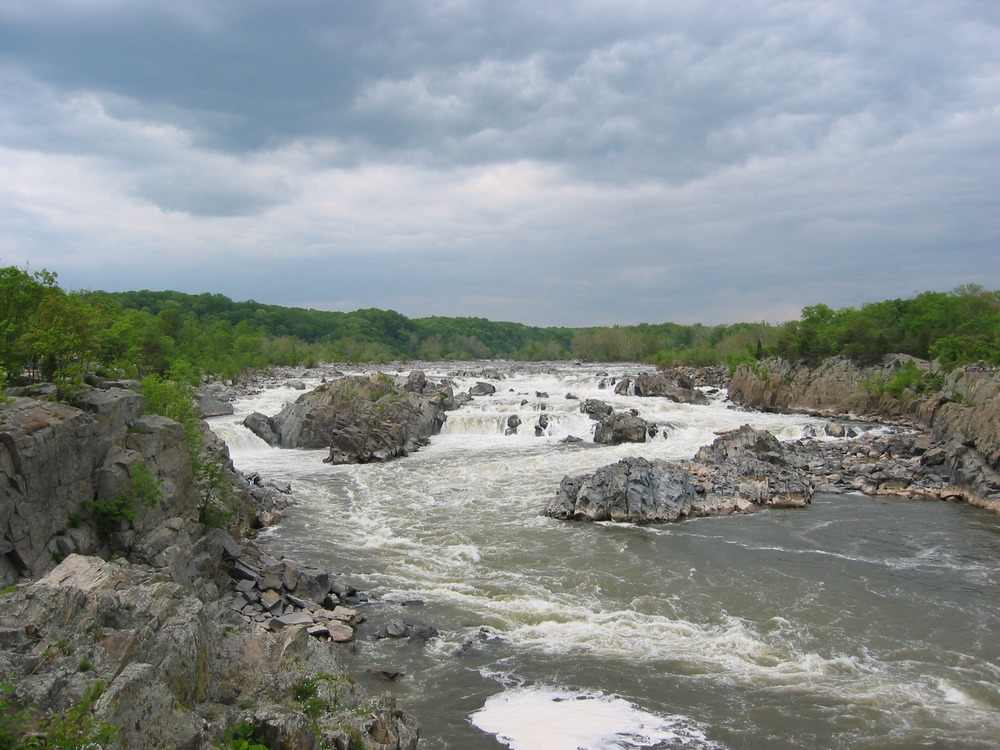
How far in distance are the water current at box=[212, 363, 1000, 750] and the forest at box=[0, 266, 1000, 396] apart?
7768 millimetres

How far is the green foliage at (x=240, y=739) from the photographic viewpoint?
6926mm

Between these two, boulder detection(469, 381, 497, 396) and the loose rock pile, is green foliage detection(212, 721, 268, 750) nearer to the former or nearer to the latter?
the loose rock pile

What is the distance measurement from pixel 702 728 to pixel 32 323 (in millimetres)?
16788

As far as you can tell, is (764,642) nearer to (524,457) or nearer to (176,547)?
(176,547)

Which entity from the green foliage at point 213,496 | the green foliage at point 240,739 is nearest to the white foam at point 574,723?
the green foliage at point 240,739

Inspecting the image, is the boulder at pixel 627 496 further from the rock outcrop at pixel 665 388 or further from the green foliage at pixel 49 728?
the rock outcrop at pixel 665 388

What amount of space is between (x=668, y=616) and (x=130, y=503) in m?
11.6

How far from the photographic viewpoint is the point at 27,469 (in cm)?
1178

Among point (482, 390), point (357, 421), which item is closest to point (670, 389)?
point (482, 390)

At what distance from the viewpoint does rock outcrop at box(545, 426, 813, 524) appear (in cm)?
2317

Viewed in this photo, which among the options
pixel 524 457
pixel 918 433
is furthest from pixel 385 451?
pixel 918 433

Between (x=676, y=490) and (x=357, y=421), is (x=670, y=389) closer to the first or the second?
(x=357, y=421)

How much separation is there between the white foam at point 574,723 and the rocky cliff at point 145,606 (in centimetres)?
214

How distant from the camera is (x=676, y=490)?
24344 millimetres
